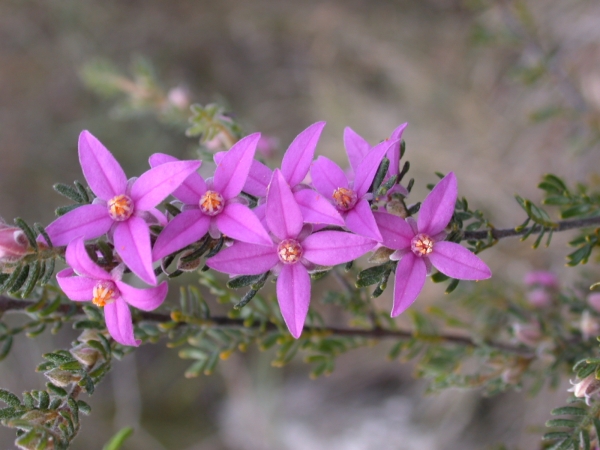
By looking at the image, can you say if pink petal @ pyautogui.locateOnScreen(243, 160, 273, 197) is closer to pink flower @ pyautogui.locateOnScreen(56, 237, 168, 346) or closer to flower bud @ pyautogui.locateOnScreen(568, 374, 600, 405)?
pink flower @ pyautogui.locateOnScreen(56, 237, 168, 346)

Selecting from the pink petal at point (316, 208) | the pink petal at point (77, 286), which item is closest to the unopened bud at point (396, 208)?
the pink petal at point (316, 208)

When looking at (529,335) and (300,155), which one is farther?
(529,335)

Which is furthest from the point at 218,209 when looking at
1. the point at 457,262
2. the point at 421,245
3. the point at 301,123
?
the point at 301,123

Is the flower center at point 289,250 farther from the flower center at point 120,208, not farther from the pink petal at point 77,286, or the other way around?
the pink petal at point 77,286

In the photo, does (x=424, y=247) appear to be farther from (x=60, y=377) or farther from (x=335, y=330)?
(x=60, y=377)

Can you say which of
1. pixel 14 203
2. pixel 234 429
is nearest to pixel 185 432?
pixel 234 429

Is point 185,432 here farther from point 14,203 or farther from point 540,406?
point 540,406

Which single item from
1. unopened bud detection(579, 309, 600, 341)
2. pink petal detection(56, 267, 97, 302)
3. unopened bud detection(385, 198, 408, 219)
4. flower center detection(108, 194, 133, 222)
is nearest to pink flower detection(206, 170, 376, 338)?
unopened bud detection(385, 198, 408, 219)
